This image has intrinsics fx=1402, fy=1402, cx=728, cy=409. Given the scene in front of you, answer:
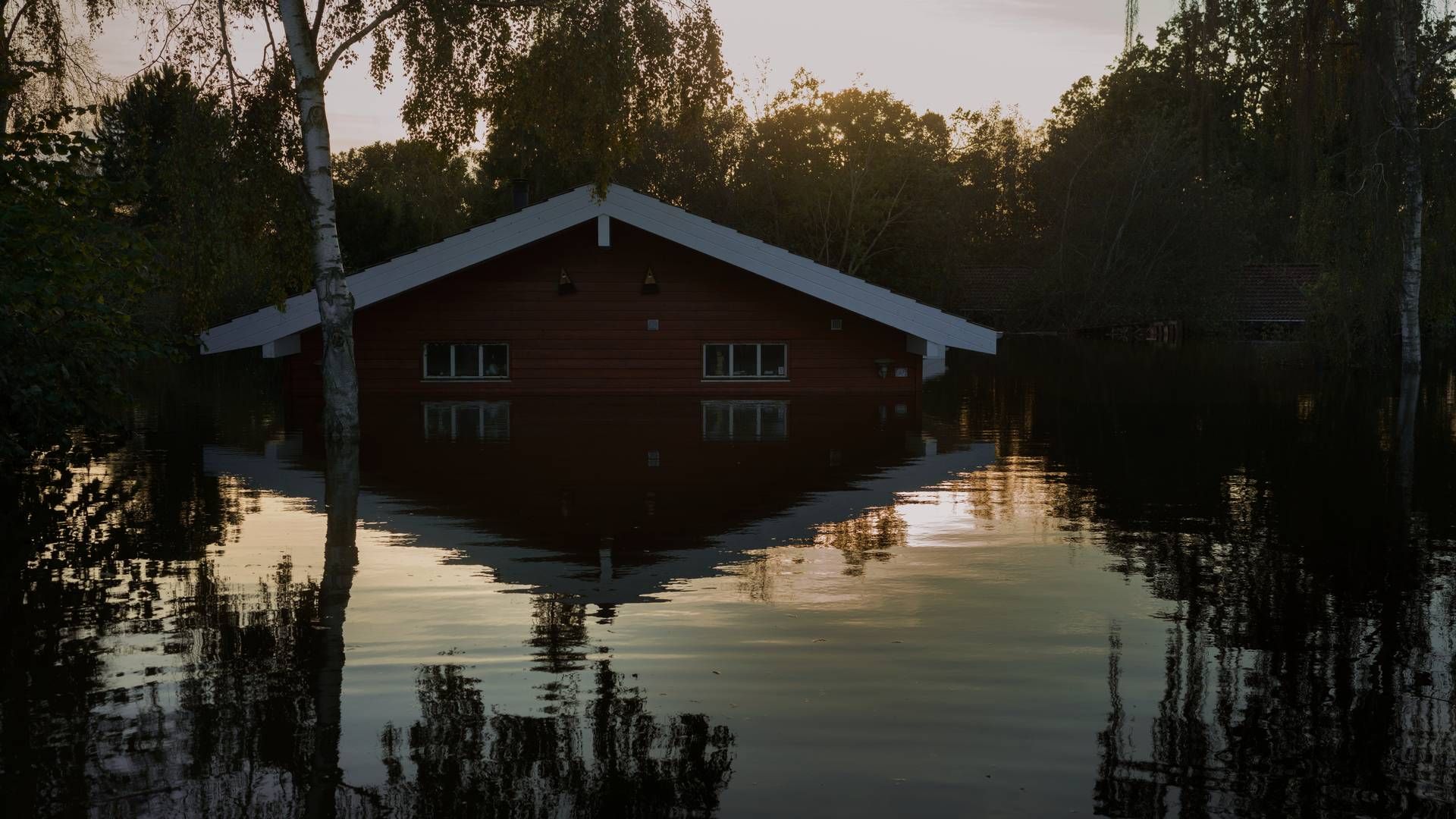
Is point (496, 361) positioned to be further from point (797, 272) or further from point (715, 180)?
point (715, 180)

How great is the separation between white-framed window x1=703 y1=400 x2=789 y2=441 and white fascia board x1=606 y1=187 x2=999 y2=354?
2461 millimetres

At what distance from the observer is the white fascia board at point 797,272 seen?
89.1ft

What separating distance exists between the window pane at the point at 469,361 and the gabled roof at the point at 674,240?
2.77 meters

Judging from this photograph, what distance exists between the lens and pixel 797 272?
27.3 metres

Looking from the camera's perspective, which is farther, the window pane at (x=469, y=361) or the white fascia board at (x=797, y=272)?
the window pane at (x=469, y=361)

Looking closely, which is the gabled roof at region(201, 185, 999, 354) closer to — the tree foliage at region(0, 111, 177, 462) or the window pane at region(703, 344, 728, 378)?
the window pane at region(703, 344, 728, 378)

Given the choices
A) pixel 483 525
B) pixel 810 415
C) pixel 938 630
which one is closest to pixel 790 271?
pixel 810 415

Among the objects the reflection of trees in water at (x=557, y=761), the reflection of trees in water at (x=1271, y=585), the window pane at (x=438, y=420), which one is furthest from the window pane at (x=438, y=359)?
the reflection of trees in water at (x=557, y=761)

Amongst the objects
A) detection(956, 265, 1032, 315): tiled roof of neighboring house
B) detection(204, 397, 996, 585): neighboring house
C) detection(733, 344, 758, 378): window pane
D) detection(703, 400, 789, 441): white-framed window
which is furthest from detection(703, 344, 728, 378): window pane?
detection(956, 265, 1032, 315): tiled roof of neighboring house

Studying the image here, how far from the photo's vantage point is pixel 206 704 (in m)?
6.35

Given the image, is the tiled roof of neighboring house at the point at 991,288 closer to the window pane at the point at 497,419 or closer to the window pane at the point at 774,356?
the window pane at the point at 774,356

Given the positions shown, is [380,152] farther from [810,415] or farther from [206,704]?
[206,704]

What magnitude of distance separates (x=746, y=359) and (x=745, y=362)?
0.07 metres

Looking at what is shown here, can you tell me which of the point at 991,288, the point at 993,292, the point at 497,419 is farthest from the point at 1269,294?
the point at 497,419
